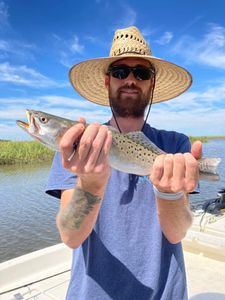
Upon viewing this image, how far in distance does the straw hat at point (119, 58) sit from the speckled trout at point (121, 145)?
82 cm

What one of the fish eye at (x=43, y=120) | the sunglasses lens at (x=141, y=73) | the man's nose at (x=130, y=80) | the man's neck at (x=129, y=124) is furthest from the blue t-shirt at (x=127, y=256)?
the sunglasses lens at (x=141, y=73)

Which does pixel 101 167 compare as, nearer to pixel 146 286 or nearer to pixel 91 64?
pixel 146 286

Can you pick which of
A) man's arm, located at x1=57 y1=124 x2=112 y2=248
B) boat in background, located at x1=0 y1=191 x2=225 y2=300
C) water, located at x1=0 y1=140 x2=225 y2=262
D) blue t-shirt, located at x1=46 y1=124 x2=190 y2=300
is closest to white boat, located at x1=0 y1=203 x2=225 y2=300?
boat in background, located at x1=0 y1=191 x2=225 y2=300

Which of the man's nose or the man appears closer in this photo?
the man

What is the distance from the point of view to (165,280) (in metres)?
2.34

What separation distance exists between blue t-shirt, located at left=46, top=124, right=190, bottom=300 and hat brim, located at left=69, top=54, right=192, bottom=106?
1266 millimetres

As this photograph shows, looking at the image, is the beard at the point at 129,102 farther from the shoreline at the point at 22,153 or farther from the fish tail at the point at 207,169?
the shoreline at the point at 22,153

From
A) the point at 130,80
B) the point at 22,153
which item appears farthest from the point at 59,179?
the point at 22,153

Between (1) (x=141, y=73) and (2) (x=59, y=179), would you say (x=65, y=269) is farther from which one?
(1) (x=141, y=73)

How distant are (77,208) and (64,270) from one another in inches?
137

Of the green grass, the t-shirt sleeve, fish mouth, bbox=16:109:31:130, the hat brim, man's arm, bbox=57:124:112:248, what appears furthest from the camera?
the green grass

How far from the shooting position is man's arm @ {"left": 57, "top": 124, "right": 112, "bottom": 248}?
2.01 m

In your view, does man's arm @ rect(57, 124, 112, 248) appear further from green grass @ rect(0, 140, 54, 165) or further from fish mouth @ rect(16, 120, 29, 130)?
green grass @ rect(0, 140, 54, 165)

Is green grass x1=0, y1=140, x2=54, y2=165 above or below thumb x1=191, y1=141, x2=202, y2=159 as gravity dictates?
below
